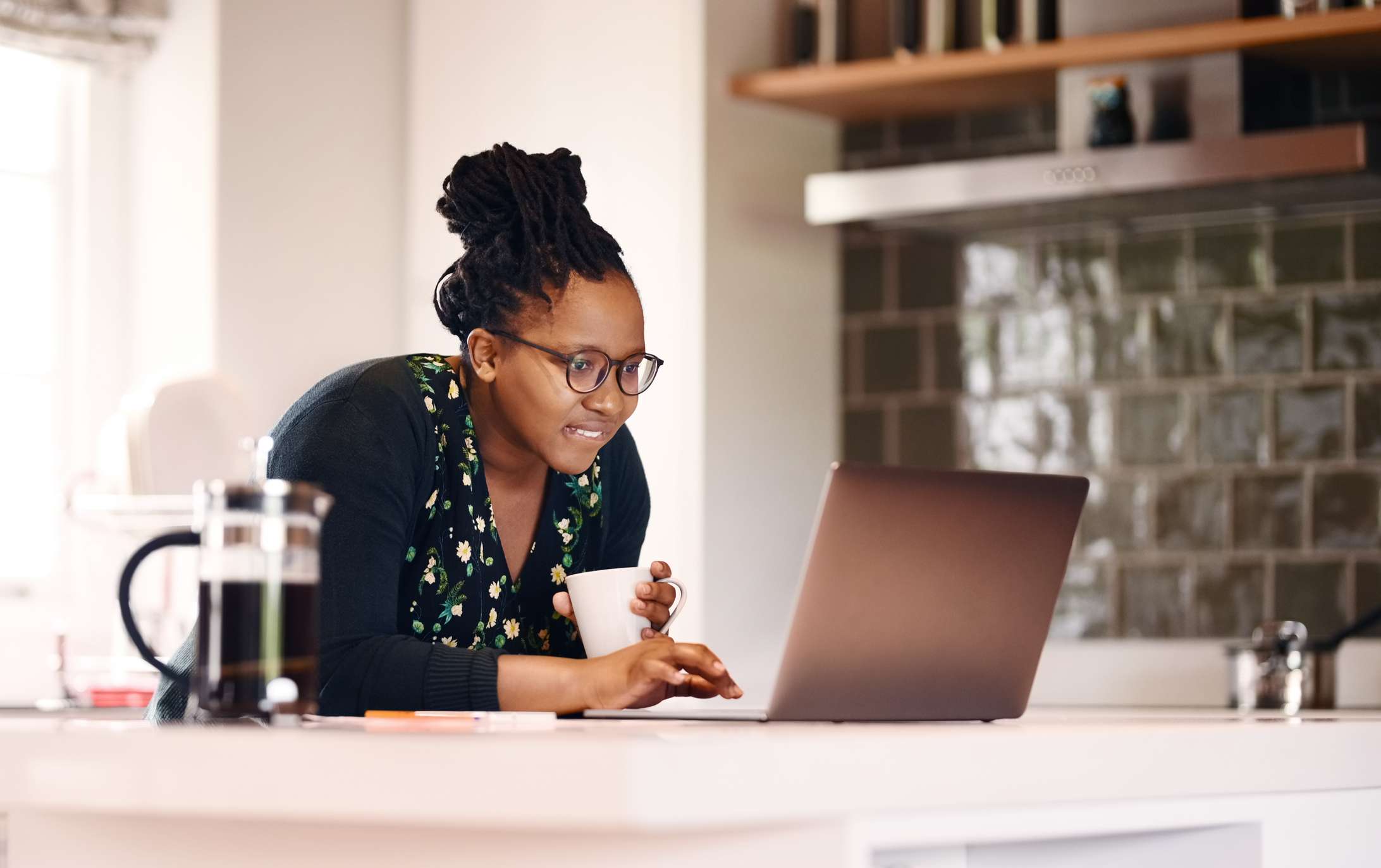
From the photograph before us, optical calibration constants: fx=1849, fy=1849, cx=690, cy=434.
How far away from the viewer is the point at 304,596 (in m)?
1.11

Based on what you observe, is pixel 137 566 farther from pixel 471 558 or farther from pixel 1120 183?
pixel 1120 183

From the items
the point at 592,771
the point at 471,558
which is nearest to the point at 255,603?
the point at 592,771

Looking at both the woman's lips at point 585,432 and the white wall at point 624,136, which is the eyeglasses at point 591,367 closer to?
the woman's lips at point 585,432

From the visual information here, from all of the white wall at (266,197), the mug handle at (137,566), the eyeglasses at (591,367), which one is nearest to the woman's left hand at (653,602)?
the eyeglasses at (591,367)

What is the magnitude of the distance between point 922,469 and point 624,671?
0.26 meters

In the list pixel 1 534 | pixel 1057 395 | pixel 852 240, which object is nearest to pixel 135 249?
pixel 1 534

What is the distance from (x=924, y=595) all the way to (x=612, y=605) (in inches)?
13.1

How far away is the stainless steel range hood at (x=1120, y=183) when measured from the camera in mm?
2805

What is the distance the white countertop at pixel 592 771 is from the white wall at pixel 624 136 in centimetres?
201

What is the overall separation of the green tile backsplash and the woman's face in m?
1.78

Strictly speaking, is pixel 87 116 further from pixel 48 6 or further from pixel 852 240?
pixel 852 240

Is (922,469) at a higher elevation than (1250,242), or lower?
lower

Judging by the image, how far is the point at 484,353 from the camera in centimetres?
178

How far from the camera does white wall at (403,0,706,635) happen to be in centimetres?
331
